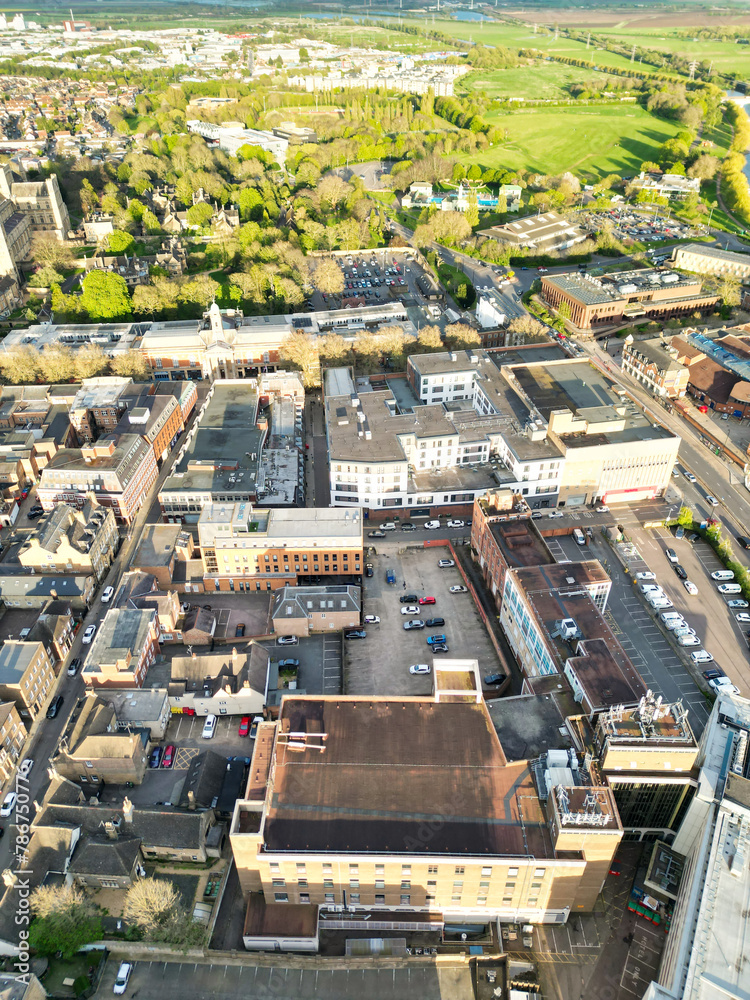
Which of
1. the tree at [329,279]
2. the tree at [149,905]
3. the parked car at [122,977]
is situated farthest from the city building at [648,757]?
the tree at [329,279]

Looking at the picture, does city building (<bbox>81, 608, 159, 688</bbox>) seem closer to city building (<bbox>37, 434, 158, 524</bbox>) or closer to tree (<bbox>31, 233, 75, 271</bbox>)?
city building (<bbox>37, 434, 158, 524</bbox>)

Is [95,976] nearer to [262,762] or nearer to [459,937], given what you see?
[262,762]

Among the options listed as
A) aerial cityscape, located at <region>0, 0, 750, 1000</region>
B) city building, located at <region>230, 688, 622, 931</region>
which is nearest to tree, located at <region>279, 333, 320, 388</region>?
aerial cityscape, located at <region>0, 0, 750, 1000</region>

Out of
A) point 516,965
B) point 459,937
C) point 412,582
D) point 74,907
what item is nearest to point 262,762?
point 74,907

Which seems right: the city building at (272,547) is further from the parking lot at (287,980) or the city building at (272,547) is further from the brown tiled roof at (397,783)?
the parking lot at (287,980)

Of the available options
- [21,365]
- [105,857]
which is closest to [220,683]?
[105,857]
